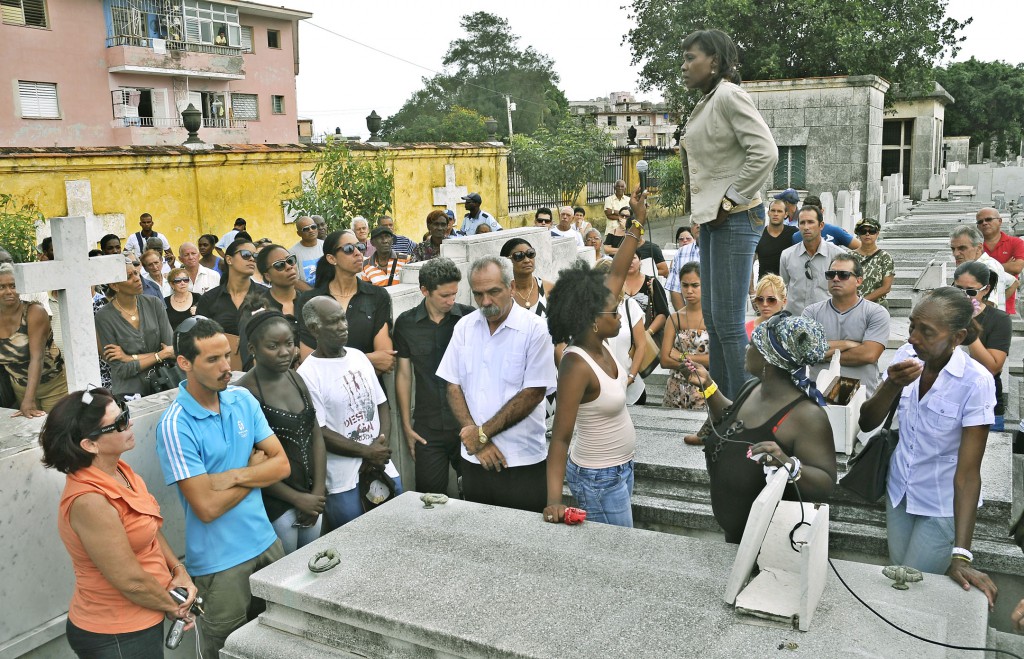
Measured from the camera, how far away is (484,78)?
66812mm

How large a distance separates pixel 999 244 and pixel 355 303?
261 inches

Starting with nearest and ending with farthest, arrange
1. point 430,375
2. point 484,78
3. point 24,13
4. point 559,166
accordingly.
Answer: point 430,375, point 559,166, point 24,13, point 484,78

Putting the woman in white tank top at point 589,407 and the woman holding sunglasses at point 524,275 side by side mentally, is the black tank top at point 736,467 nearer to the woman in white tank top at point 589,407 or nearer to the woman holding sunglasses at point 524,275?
the woman in white tank top at point 589,407

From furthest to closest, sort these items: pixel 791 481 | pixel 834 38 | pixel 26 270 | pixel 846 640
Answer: pixel 834 38
pixel 26 270
pixel 791 481
pixel 846 640

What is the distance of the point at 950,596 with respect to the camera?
3.11m

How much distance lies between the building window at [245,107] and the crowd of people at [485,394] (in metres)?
36.9

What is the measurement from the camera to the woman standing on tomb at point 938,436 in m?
3.48

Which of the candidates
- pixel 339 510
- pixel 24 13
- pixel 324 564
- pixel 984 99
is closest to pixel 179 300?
pixel 339 510

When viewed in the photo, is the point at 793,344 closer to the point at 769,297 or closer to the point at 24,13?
the point at 769,297

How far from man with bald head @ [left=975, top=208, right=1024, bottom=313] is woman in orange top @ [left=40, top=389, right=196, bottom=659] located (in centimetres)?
784

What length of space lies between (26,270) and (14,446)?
883 millimetres

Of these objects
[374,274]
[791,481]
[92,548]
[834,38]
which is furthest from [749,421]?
[834,38]

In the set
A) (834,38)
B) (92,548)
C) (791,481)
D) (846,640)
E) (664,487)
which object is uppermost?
(834,38)

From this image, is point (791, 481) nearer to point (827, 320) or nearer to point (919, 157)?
point (827, 320)
